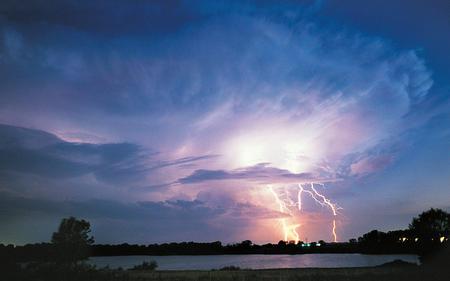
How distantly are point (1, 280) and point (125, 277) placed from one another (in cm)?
1133

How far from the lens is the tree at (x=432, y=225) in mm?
82750

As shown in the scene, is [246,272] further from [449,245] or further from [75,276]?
[449,245]

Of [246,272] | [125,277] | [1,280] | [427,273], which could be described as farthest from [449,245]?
[1,280]

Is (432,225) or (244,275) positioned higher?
(432,225)

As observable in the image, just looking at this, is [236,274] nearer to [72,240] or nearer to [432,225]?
[72,240]

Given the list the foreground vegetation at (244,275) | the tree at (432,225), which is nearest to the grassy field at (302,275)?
the foreground vegetation at (244,275)

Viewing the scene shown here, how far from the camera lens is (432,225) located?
84750mm

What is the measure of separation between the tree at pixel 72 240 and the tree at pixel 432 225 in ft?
199

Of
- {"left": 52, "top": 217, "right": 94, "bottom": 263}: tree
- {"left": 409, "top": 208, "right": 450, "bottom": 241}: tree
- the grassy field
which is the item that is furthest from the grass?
{"left": 409, "top": 208, "right": 450, "bottom": 241}: tree

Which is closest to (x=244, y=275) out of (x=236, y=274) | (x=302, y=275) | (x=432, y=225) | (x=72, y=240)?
(x=236, y=274)

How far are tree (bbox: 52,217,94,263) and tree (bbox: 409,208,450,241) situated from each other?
6079cm

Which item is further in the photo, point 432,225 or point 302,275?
point 432,225

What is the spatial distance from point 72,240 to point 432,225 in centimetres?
6641

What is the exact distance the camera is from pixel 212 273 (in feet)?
126
